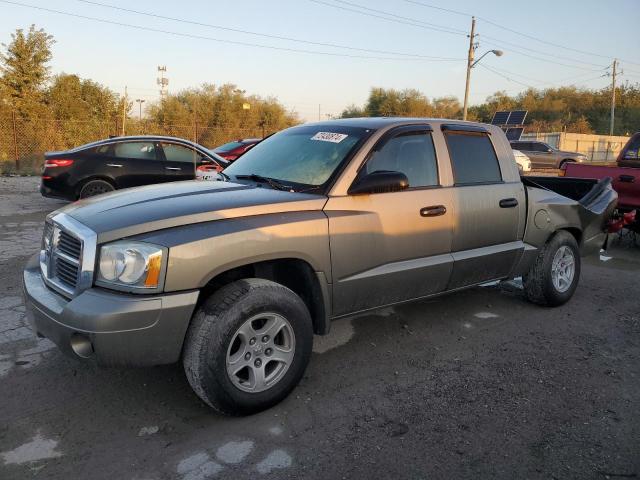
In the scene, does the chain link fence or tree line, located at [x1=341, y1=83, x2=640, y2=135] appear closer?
the chain link fence

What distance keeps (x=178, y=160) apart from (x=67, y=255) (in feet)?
25.2

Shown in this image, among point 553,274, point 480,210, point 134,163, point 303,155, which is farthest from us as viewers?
point 134,163

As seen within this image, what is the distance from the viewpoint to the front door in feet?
11.3

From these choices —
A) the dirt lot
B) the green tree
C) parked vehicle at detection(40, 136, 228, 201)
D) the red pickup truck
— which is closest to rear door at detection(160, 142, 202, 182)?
parked vehicle at detection(40, 136, 228, 201)

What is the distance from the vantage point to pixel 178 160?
1036 centimetres

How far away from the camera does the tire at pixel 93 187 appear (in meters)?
9.64

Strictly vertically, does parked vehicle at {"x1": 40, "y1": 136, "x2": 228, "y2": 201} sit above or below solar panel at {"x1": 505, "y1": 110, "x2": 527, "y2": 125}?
below

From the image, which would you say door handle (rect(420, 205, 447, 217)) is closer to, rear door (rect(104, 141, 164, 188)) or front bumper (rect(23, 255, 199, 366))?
front bumper (rect(23, 255, 199, 366))

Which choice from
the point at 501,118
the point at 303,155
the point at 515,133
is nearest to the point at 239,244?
the point at 303,155

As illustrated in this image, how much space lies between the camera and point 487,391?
11.3 feet

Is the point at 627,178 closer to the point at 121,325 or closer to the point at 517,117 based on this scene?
the point at 121,325

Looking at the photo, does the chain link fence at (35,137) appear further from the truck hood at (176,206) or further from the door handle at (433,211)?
the door handle at (433,211)

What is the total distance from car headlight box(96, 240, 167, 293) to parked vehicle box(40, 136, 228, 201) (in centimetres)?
666

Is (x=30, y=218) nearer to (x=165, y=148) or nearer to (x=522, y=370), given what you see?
(x=165, y=148)
